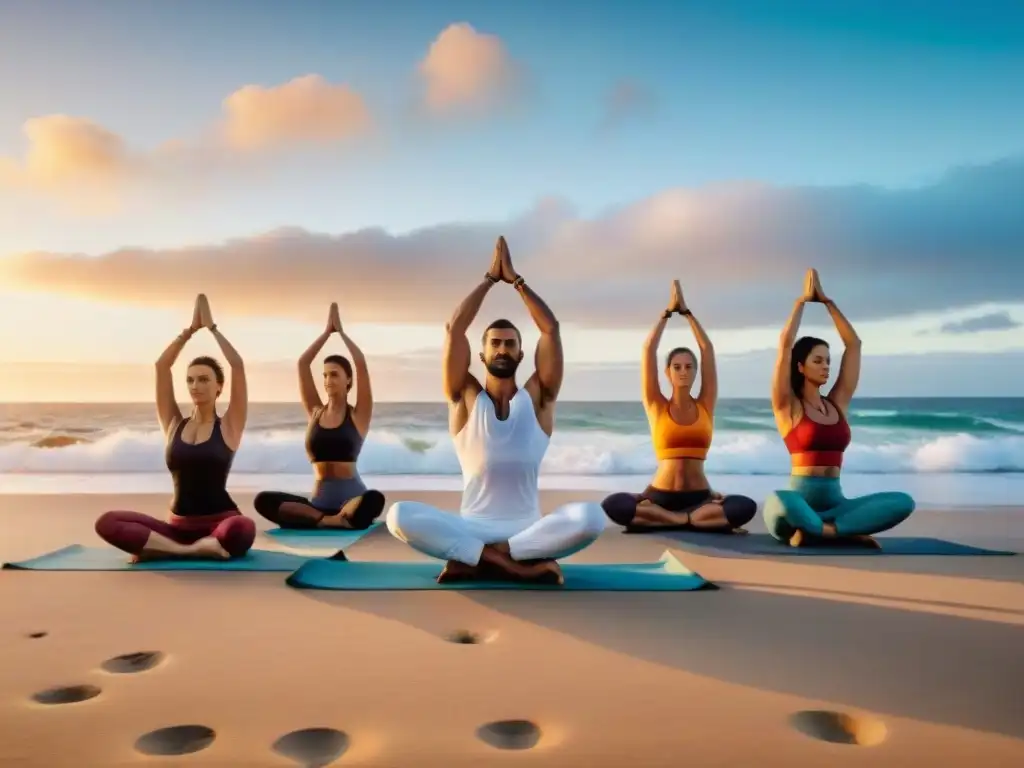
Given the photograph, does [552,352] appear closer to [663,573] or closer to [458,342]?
[458,342]

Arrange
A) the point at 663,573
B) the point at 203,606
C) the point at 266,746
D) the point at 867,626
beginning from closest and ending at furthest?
the point at 266,746 < the point at 867,626 < the point at 203,606 < the point at 663,573

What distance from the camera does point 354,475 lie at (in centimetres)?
739

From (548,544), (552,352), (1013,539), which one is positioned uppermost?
(552,352)

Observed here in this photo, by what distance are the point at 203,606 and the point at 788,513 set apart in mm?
4082

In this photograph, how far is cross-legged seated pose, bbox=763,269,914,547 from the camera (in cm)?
600

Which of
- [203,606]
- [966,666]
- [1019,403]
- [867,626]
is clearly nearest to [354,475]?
[203,606]

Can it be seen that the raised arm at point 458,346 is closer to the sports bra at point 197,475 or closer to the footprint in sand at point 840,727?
the sports bra at point 197,475

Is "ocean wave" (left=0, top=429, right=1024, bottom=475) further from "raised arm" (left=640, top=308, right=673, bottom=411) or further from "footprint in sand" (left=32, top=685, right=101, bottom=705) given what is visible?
"footprint in sand" (left=32, top=685, right=101, bottom=705)

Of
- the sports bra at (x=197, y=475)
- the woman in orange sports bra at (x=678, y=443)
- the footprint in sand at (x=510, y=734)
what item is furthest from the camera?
the woman in orange sports bra at (x=678, y=443)

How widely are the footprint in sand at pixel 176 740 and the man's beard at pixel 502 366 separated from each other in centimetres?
249

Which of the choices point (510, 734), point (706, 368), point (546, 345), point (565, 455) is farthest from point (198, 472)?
point (565, 455)

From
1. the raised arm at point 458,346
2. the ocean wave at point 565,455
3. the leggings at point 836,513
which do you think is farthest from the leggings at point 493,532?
the ocean wave at point 565,455

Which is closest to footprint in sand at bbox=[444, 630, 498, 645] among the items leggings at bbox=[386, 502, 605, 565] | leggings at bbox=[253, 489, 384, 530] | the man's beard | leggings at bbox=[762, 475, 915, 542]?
leggings at bbox=[386, 502, 605, 565]

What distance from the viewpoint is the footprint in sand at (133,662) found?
3.17m
